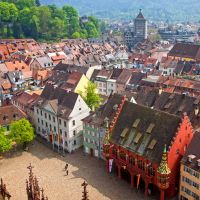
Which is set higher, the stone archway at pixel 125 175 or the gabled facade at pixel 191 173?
the gabled facade at pixel 191 173

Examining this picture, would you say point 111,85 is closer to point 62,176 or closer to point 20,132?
point 20,132

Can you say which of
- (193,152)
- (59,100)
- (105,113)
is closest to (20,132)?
(59,100)

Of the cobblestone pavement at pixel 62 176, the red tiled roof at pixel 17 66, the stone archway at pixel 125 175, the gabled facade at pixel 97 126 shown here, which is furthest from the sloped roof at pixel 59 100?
the red tiled roof at pixel 17 66

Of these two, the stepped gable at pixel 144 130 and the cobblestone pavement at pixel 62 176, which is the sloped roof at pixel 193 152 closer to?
the stepped gable at pixel 144 130

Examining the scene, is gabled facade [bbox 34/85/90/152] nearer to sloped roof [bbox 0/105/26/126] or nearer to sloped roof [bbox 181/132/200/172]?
sloped roof [bbox 0/105/26/126]

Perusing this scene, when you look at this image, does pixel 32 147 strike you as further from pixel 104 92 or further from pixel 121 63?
pixel 121 63

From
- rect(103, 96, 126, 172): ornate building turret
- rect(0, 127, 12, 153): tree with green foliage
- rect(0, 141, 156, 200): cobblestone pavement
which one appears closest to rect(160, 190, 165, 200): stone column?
rect(0, 141, 156, 200): cobblestone pavement

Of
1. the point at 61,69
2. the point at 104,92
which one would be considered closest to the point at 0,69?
the point at 61,69

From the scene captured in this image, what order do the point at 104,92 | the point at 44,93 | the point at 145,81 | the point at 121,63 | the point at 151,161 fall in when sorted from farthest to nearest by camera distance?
the point at 121,63
the point at 104,92
the point at 145,81
the point at 44,93
the point at 151,161
